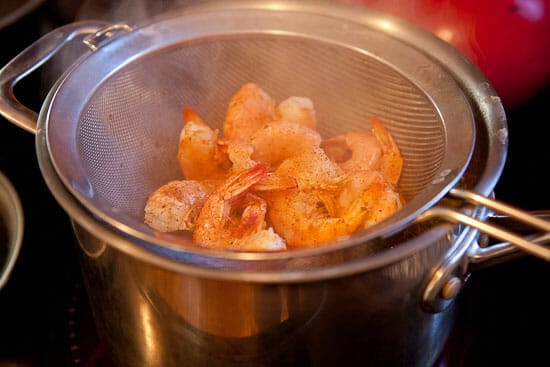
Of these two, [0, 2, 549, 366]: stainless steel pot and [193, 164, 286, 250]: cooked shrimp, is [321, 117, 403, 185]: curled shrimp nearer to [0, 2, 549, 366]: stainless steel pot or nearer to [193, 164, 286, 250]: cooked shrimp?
[0, 2, 549, 366]: stainless steel pot

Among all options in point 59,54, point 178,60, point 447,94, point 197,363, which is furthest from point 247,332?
point 59,54

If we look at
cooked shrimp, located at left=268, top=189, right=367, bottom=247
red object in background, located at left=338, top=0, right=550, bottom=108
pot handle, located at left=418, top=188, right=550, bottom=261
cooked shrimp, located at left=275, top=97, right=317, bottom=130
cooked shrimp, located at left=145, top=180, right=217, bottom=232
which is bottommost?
cooked shrimp, located at left=145, top=180, right=217, bottom=232

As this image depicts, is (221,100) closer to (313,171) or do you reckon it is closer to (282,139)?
(282,139)

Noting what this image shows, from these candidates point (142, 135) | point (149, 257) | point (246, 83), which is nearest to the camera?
point (149, 257)

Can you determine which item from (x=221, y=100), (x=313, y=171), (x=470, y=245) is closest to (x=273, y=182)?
(x=313, y=171)

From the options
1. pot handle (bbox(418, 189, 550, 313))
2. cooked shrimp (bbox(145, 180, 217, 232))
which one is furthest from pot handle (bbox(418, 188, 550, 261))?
cooked shrimp (bbox(145, 180, 217, 232))

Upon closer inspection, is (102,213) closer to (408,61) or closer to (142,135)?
(142,135)

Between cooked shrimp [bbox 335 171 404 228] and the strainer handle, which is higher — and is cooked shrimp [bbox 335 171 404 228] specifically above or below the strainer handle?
below
